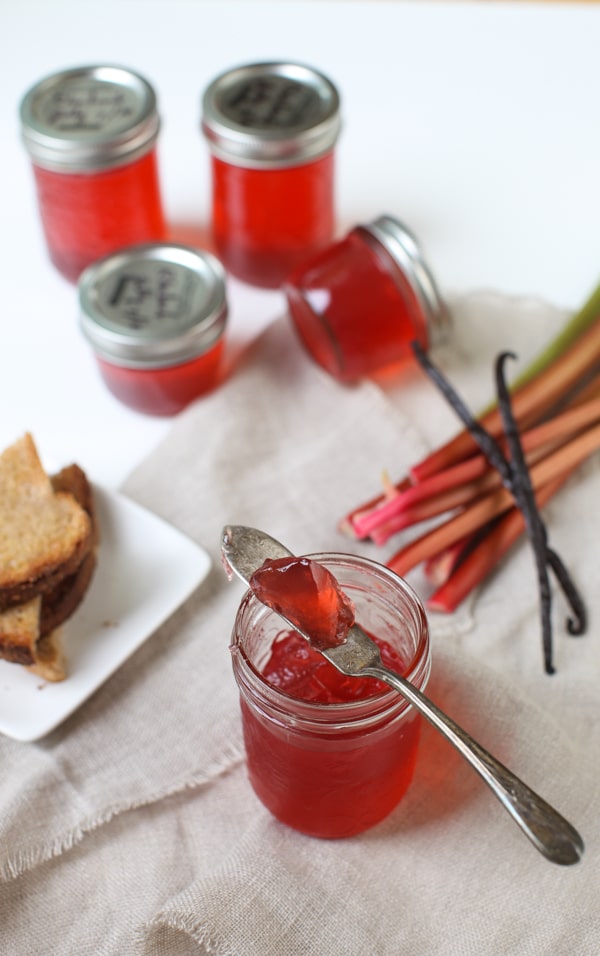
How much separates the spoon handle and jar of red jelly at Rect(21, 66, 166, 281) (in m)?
1.35

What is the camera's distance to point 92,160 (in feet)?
7.18

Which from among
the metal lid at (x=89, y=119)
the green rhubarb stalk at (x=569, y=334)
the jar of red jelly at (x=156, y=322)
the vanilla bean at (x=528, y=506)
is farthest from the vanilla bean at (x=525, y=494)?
the metal lid at (x=89, y=119)

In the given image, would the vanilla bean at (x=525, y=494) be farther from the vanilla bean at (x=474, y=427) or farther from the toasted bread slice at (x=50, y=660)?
the toasted bread slice at (x=50, y=660)

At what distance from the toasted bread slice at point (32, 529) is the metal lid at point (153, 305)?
31 centimetres

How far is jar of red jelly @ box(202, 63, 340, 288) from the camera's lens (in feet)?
7.25

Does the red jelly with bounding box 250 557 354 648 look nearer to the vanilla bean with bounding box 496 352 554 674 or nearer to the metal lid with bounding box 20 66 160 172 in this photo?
the vanilla bean with bounding box 496 352 554 674

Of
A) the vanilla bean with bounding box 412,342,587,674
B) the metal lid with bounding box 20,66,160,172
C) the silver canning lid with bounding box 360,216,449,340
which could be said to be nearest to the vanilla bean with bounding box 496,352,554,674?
the vanilla bean with bounding box 412,342,587,674

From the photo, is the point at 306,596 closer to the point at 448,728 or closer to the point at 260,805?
the point at 448,728

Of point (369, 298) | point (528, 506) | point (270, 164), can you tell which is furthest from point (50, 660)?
point (270, 164)

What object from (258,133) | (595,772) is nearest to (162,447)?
(258,133)

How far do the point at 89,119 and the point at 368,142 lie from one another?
2.48 feet

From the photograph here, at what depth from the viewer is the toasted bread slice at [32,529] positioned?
5.55 ft

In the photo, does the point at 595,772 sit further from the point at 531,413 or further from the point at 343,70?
the point at 343,70

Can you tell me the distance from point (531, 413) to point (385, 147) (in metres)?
1.02
